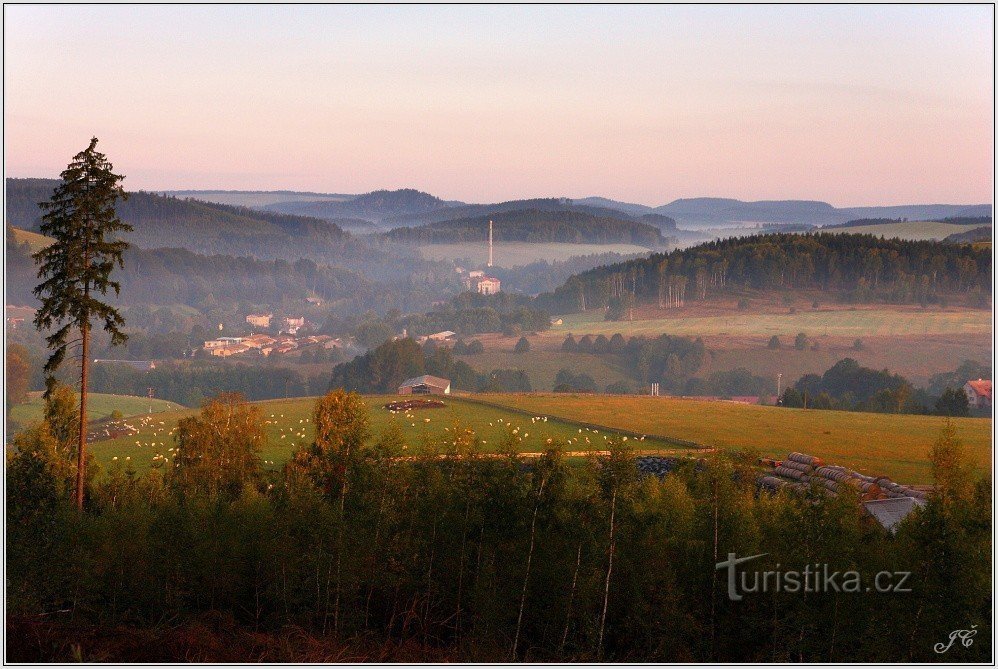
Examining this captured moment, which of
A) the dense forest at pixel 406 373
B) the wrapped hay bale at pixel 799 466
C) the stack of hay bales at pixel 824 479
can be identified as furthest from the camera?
the dense forest at pixel 406 373

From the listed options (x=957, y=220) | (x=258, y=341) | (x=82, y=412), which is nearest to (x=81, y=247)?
(x=82, y=412)

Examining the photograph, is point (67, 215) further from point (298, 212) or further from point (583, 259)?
point (583, 259)

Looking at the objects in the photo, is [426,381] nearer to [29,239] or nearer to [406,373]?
[406,373]

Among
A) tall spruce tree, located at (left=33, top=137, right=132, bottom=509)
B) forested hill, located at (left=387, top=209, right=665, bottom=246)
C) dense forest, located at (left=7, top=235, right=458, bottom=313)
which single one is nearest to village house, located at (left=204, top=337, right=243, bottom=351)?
dense forest, located at (left=7, top=235, right=458, bottom=313)

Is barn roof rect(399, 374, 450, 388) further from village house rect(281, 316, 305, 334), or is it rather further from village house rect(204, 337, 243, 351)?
village house rect(281, 316, 305, 334)

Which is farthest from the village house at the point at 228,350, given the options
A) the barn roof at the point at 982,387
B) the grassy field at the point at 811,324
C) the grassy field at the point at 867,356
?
the barn roof at the point at 982,387

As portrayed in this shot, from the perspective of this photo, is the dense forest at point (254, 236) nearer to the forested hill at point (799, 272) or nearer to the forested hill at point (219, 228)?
the forested hill at point (219, 228)
